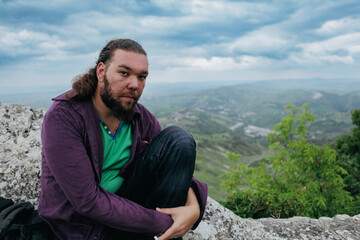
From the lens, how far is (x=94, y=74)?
3312mm

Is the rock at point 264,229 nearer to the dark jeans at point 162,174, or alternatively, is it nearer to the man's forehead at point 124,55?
the dark jeans at point 162,174

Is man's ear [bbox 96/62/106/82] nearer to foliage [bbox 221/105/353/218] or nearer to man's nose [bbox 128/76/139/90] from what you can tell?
man's nose [bbox 128/76/139/90]

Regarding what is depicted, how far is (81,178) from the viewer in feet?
8.37

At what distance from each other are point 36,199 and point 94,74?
2.69 meters

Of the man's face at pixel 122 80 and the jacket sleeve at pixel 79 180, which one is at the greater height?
the man's face at pixel 122 80

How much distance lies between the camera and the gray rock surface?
4.27 meters

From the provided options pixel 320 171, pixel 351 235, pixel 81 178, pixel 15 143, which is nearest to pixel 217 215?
pixel 351 235

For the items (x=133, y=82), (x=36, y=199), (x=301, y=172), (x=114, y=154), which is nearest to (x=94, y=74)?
(x=133, y=82)

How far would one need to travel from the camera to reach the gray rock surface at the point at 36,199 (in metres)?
4.27

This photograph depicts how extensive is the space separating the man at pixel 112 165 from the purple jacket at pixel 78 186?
0.01 meters

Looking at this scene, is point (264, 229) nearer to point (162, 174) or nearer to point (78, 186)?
point (162, 174)

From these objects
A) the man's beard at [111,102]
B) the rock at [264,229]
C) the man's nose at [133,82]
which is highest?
the man's nose at [133,82]

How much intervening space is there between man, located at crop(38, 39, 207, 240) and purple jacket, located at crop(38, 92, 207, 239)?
1 centimetres

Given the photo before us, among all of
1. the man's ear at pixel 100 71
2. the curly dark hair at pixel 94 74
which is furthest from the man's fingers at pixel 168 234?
the man's ear at pixel 100 71
